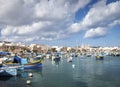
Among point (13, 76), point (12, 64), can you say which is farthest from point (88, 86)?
point (12, 64)

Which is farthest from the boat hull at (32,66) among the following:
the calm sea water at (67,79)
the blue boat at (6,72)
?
the blue boat at (6,72)

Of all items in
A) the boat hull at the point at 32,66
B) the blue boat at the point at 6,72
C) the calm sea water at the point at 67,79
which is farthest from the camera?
the boat hull at the point at 32,66

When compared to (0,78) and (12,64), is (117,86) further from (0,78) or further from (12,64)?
(12,64)

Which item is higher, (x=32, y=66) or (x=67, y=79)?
(x=32, y=66)

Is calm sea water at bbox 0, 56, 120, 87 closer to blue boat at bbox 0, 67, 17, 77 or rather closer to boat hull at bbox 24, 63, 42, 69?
blue boat at bbox 0, 67, 17, 77

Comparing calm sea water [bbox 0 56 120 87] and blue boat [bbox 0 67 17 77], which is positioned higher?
blue boat [bbox 0 67 17 77]

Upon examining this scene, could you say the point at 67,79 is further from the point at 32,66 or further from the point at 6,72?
the point at 32,66

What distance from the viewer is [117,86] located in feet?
142

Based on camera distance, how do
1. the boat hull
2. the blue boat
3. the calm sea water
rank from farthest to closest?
the boat hull → the blue boat → the calm sea water

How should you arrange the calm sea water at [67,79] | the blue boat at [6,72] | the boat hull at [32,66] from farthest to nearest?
1. the boat hull at [32,66]
2. the blue boat at [6,72]
3. the calm sea water at [67,79]

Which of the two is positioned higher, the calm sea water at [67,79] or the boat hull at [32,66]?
the boat hull at [32,66]

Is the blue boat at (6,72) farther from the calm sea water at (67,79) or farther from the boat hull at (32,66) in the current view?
the boat hull at (32,66)

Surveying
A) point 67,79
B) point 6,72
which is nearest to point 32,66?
point 6,72

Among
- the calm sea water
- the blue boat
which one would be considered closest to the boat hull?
the calm sea water
